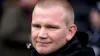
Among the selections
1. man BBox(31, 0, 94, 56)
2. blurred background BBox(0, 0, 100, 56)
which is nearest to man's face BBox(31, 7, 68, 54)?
man BBox(31, 0, 94, 56)

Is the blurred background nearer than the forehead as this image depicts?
No

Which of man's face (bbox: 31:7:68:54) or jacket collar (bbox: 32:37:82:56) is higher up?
man's face (bbox: 31:7:68:54)

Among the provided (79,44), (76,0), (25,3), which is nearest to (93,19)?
(76,0)

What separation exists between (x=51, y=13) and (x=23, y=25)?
273 cm

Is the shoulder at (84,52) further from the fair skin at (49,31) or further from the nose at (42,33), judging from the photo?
the nose at (42,33)

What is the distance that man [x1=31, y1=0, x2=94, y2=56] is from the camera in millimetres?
2533

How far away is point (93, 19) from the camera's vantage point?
5367mm

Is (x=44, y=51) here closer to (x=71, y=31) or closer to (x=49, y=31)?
(x=49, y=31)

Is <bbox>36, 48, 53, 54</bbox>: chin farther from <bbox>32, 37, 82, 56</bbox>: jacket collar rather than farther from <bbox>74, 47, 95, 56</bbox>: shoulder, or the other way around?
<bbox>74, 47, 95, 56</bbox>: shoulder

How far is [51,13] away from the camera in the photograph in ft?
8.36

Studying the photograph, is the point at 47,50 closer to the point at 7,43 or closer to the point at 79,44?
the point at 79,44

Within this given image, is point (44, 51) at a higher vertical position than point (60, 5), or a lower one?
lower

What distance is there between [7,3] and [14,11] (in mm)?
569

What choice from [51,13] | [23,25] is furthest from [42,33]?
[23,25]
